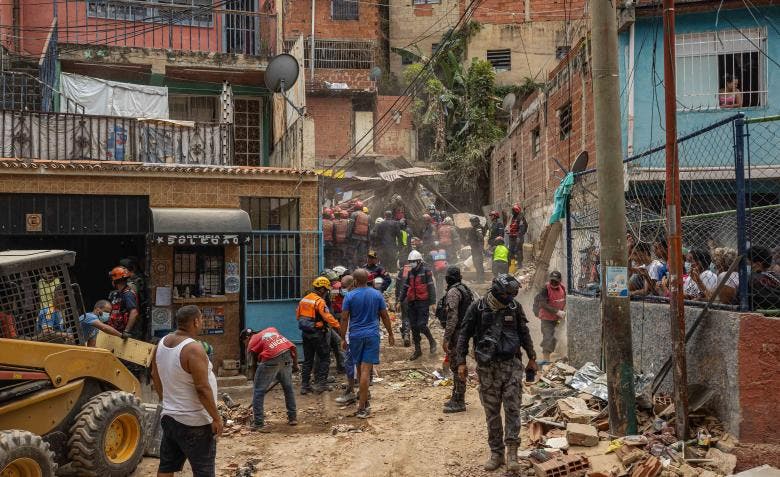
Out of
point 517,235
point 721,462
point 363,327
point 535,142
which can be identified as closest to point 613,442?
point 721,462

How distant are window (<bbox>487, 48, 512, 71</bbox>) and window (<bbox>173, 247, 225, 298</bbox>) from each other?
23.6 m

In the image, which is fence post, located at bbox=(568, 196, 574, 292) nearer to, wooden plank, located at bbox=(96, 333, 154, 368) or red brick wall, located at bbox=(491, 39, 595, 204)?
red brick wall, located at bbox=(491, 39, 595, 204)

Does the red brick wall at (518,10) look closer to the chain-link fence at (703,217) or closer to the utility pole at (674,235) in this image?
the chain-link fence at (703,217)

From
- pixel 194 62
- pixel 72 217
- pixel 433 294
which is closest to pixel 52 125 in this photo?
pixel 72 217

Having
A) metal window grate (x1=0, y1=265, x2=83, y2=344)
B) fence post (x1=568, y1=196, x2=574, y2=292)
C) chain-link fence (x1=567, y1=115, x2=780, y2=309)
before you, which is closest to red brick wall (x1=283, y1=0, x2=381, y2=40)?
chain-link fence (x1=567, y1=115, x2=780, y2=309)

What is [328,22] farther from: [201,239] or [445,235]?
[201,239]

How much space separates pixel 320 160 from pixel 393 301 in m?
14.1

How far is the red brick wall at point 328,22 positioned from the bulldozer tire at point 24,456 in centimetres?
2864

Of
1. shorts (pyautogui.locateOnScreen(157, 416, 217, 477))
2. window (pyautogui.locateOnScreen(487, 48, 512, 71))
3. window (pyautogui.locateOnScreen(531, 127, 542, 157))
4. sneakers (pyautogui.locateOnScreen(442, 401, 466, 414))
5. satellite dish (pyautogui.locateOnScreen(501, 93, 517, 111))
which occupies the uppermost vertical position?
window (pyautogui.locateOnScreen(487, 48, 512, 71))

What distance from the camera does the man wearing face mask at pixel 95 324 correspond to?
8.62m

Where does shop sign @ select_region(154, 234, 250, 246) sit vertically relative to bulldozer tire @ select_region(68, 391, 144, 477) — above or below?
above

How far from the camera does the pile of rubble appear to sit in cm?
591

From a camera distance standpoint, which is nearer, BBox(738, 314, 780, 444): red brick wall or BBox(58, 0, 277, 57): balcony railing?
BBox(738, 314, 780, 444): red brick wall

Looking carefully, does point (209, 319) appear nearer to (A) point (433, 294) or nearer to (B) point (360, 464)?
(A) point (433, 294)
